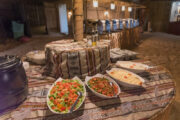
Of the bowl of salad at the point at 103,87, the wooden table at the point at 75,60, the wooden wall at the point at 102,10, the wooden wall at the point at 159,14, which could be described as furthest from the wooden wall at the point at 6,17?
the wooden wall at the point at 159,14

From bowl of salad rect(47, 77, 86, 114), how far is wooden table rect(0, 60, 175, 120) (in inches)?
4.4

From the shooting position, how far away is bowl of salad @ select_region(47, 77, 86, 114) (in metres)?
1.07

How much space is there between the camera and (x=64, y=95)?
121cm

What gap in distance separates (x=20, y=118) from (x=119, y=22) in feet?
17.0

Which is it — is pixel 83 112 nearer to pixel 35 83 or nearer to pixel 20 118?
pixel 20 118

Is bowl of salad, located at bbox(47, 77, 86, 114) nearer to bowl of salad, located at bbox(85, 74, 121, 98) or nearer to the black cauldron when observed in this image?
bowl of salad, located at bbox(85, 74, 121, 98)

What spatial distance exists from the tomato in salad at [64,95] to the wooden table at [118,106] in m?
0.11

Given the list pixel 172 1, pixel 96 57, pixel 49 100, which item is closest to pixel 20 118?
pixel 49 100

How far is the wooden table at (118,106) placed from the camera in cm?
112

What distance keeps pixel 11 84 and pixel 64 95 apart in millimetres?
512

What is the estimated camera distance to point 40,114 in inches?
45.4

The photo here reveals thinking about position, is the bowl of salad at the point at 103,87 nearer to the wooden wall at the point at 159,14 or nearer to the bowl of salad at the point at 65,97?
the bowl of salad at the point at 65,97

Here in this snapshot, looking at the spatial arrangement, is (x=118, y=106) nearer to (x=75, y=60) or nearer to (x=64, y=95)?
(x=64, y=95)

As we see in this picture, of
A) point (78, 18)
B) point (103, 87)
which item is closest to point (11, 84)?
point (103, 87)
